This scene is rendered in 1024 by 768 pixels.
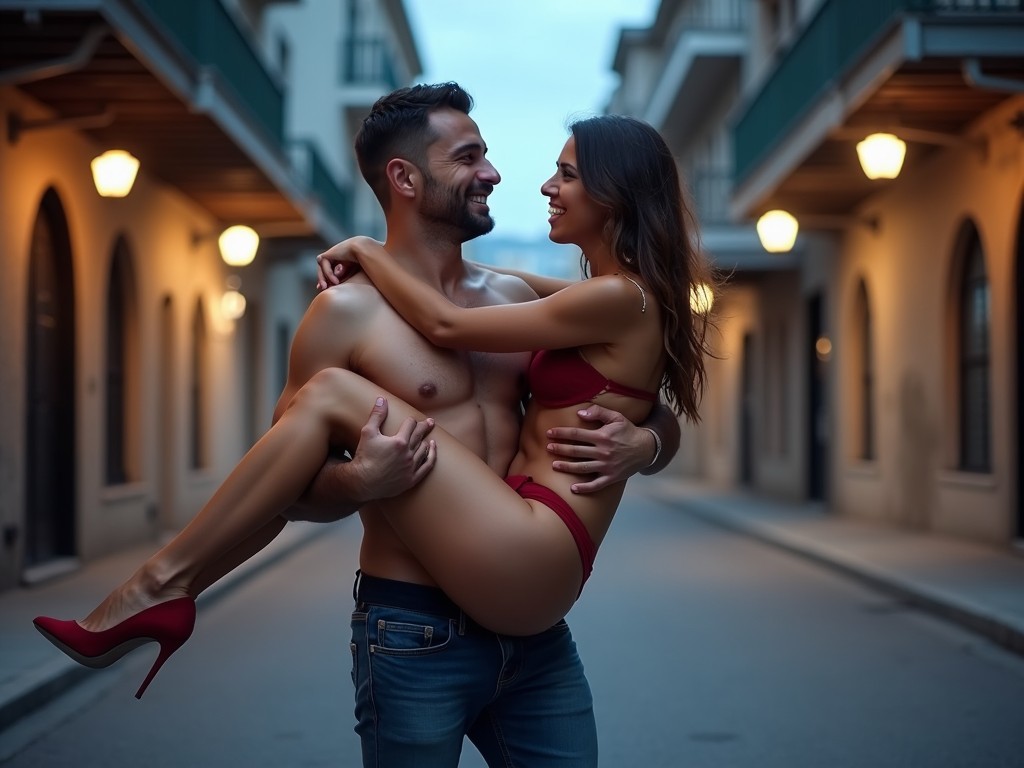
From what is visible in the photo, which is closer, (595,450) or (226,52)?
(595,450)

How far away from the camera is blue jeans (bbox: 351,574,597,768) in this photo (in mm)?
2881

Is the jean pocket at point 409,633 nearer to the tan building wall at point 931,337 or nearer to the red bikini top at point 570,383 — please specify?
the red bikini top at point 570,383

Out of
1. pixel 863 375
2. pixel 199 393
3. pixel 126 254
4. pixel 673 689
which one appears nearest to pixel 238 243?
pixel 126 254

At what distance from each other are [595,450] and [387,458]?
45 centimetres

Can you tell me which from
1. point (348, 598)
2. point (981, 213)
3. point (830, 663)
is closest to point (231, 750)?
point (830, 663)

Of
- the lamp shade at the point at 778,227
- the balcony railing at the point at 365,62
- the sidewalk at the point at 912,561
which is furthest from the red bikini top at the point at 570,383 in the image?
the balcony railing at the point at 365,62

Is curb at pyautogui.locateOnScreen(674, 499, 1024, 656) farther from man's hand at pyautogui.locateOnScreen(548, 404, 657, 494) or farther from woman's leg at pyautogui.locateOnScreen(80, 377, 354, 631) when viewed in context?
woman's leg at pyautogui.locateOnScreen(80, 377, 354, 631)

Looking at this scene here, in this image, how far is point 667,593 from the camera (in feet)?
39.5

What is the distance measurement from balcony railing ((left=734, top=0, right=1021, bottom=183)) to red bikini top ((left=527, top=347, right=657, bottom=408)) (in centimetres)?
1088

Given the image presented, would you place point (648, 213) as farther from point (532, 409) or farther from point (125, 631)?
point (125, 631)

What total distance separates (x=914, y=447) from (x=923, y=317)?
1.54 metres

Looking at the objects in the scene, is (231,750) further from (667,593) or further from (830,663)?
(667,593)

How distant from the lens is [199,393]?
69.5 ft

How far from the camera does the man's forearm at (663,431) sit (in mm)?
3250
